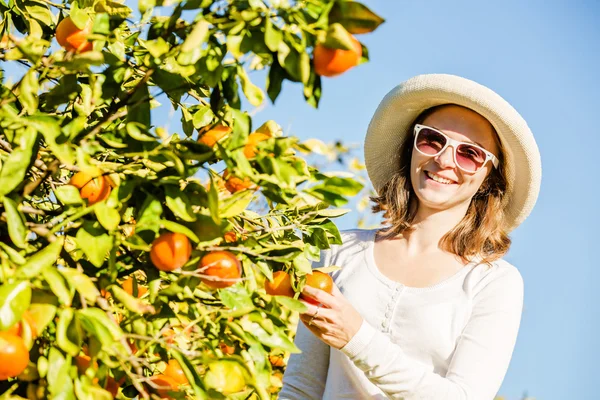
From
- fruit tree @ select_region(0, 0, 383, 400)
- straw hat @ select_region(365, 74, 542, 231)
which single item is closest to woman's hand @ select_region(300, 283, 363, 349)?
fruit tree @ select_region(0, 0, 383, 400)

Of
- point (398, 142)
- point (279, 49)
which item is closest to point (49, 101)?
point (279, 49)

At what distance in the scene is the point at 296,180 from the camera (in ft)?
3.72

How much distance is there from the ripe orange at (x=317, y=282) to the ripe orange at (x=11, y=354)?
2.05 ft

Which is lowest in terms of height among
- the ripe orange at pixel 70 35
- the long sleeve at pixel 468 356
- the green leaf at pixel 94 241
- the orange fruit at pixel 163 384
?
the orange fruit at pixel 163 384

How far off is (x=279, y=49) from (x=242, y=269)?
1.39 feet

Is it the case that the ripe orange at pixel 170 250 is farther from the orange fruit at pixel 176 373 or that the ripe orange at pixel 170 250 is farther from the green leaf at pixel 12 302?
the orange fruit at pixel 176 373

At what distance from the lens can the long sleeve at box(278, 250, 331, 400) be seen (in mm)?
2012

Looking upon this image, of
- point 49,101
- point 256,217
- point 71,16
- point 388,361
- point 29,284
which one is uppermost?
point 71,16

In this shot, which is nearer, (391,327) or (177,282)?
(177,282)

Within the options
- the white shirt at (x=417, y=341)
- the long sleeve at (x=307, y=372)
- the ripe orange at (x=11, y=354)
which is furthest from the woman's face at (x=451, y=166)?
the ripe orange at (x=11, y=354)

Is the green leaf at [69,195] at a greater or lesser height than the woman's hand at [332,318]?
greater

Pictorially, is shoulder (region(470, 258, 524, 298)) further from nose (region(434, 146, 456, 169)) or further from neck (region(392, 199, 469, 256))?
nose (region(434, 146, 456, 169))

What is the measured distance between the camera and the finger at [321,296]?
5.03 ft

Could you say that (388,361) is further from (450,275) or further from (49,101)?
(49,101)
